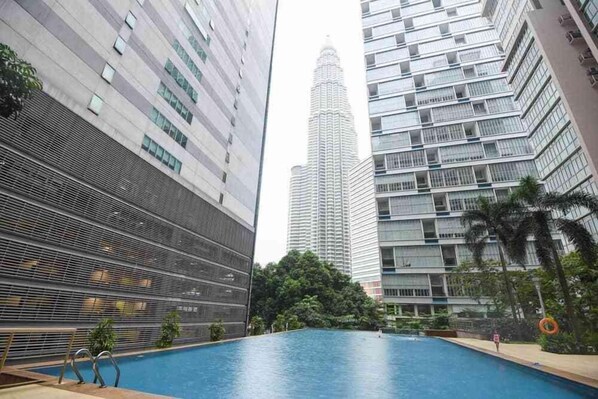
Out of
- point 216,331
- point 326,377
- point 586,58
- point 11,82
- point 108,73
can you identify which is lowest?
point 326,377

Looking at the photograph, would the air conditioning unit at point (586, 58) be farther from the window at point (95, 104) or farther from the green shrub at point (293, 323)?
the green shrub at point (293, 323)

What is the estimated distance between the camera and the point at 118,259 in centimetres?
1410

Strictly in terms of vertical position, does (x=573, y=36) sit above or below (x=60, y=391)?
above

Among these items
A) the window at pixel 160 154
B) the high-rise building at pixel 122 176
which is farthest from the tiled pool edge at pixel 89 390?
the window at pixel 160 154

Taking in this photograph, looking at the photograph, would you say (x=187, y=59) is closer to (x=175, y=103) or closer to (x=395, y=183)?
(x=175, y=103)

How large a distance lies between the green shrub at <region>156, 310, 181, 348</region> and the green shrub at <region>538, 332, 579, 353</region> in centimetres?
2156

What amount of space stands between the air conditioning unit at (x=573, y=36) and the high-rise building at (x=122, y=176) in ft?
93.9

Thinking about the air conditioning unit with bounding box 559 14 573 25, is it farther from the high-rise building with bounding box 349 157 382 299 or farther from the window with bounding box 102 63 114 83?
the high-rise building with bounding box 349 157 382 299

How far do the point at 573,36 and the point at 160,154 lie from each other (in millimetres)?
32038

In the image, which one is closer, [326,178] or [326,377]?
[326,377]

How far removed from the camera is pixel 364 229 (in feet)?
409

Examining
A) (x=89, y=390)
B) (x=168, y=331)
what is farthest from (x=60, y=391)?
(x=168, y=331)

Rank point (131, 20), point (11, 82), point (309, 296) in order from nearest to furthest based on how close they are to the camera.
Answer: point (11, 82)
point (131, 20)
point (309, 296)

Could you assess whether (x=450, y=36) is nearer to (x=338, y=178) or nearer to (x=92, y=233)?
(x=92, y=233)
